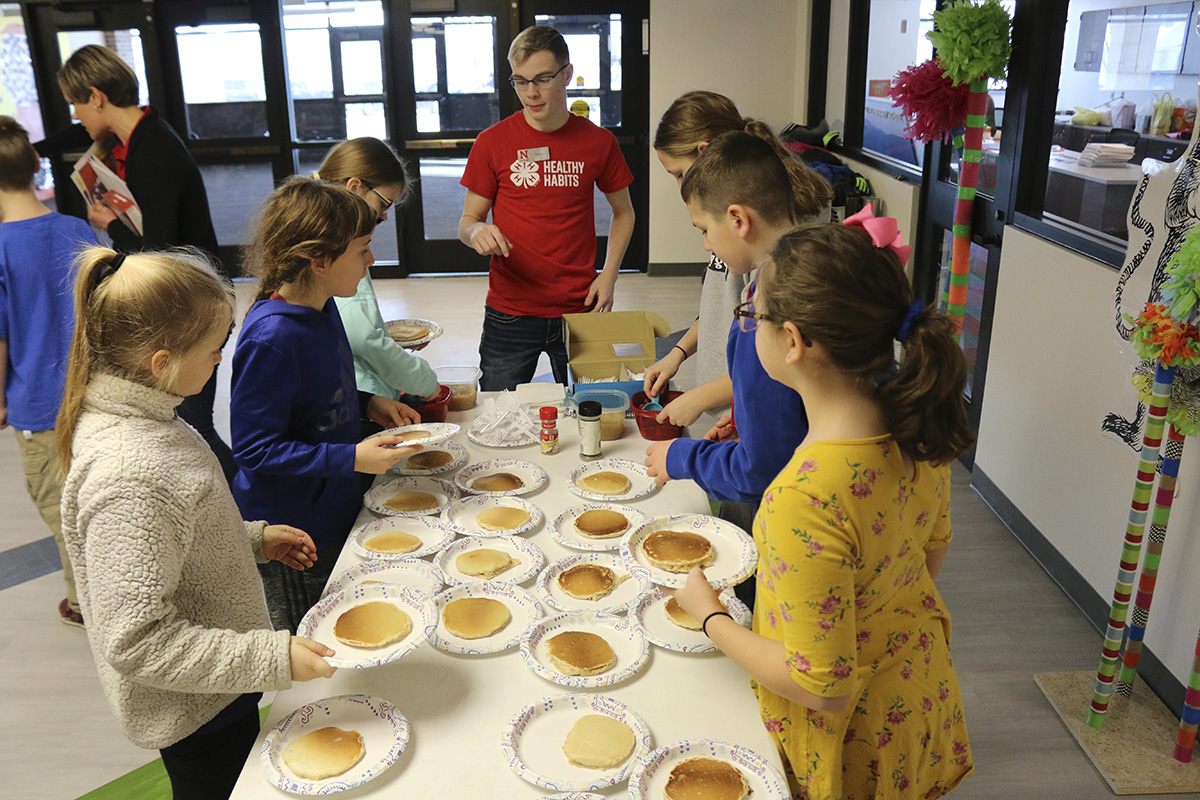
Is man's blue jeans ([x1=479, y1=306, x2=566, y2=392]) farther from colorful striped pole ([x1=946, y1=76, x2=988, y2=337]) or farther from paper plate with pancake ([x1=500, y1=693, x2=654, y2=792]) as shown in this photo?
paper plate with pancake ([x1=500, y1=693, x2=654, y2=792])

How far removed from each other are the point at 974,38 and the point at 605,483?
226 cm

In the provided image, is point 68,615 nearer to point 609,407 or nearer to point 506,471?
point 506,471

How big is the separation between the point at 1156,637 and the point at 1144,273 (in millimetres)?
997

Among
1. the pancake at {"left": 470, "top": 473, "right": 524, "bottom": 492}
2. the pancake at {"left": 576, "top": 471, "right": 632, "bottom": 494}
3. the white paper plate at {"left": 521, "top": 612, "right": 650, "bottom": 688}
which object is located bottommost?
the white paper plate at {"left": 521, "top": 612, "right": 650, "bottom": 688}

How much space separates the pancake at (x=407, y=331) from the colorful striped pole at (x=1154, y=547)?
2025 millimetres

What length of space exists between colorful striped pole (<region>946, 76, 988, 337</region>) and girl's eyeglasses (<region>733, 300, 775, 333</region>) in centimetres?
202

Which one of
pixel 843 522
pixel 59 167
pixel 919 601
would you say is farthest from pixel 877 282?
pixel 59 167

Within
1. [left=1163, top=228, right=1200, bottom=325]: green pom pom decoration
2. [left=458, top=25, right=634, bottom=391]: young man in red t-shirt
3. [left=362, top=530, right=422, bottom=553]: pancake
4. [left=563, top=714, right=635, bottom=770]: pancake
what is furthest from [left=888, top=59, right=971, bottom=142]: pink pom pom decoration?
[left=563, top=714, right=635, bottom=770]: pancake

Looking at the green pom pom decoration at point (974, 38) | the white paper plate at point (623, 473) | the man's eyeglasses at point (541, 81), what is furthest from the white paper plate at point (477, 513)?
the green pom pom decoration at point (974, 38)

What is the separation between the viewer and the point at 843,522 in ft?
3.57

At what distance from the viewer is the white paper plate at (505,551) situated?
1618 millimetres

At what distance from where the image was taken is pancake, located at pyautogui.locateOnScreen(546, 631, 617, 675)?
137 centimetres

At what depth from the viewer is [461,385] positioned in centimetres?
243

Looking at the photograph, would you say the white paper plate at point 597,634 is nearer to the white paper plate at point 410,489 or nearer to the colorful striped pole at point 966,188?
the white paper plate at point 410,489
